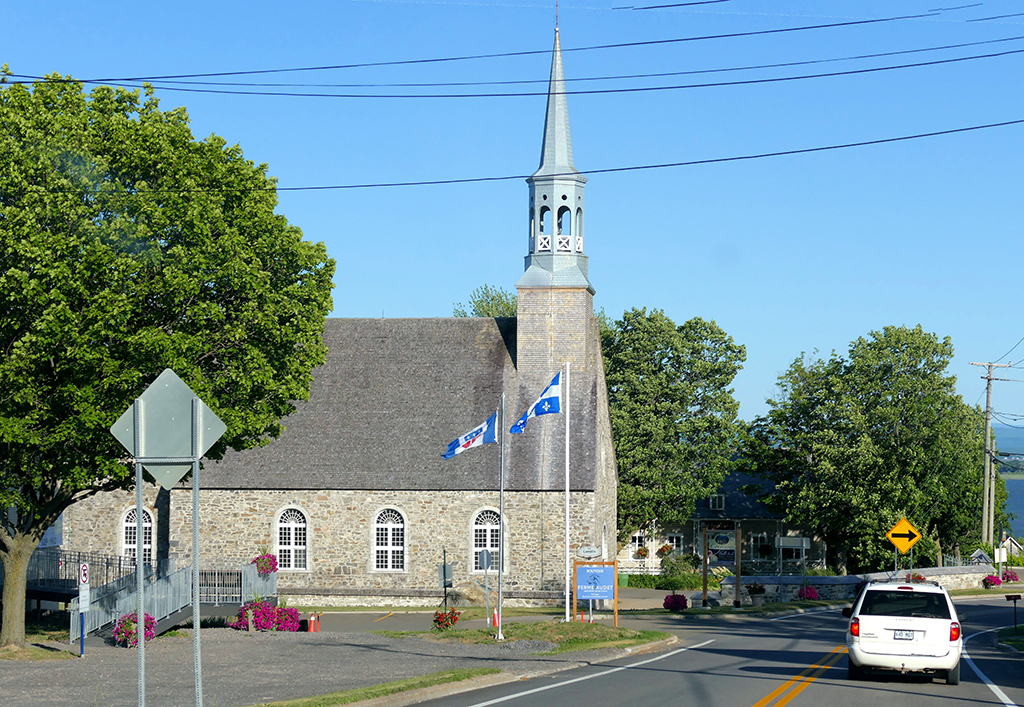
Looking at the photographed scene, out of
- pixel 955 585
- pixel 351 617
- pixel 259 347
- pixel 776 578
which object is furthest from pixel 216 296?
pixel 955 585

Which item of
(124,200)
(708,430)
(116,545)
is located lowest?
(116,545)

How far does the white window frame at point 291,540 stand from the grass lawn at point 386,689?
25.2 m

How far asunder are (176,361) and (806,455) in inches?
1659

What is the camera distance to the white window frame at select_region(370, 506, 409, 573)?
143 feet

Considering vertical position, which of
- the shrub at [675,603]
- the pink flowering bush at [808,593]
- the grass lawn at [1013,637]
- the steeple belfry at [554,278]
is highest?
the steeple belfry at [554,278]

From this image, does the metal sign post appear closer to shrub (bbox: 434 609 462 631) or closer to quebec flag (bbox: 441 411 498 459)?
quebec flag (bbox: 441 411 498 459)

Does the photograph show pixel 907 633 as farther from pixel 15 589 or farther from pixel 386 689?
pixel 15 589

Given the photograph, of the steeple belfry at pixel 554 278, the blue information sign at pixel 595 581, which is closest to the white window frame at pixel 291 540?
the steeple belfry at pixel 554 278

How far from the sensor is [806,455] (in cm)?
5841

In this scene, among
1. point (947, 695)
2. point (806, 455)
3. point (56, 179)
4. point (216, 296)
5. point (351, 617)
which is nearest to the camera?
point (947, 695)

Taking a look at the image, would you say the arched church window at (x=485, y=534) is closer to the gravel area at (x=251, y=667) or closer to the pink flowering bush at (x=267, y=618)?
the pink flowering bush at (x=267, y=618)

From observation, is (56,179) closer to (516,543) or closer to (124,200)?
(124,200)

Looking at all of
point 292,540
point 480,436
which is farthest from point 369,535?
point 480,436

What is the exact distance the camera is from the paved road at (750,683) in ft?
52.8
